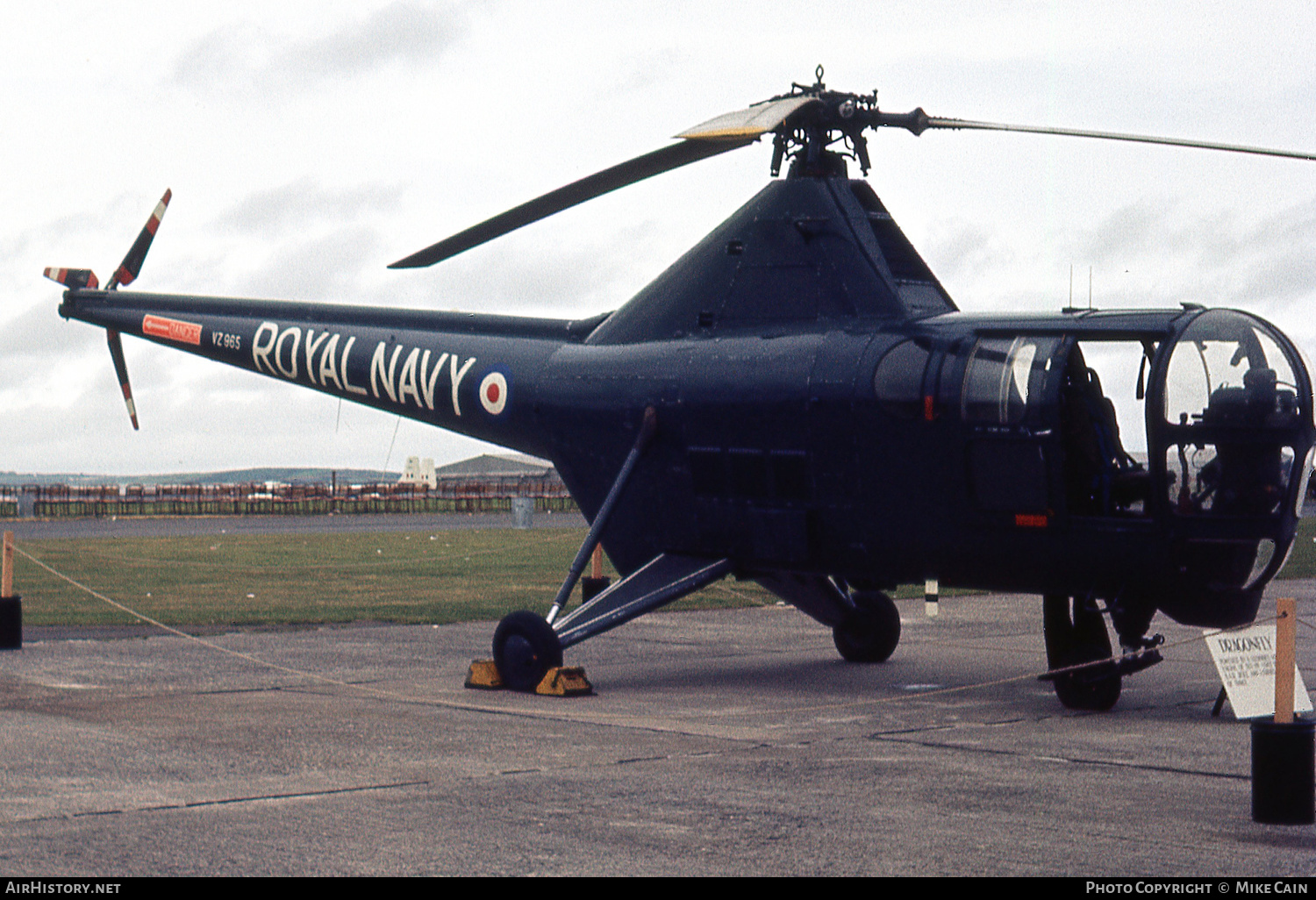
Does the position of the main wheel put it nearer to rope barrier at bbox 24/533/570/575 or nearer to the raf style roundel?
the raf style roundel

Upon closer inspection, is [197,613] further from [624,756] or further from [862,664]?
[624,756]

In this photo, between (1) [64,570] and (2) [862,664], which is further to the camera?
(1) [64,570]

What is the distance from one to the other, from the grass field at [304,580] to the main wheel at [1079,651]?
29.6 ft

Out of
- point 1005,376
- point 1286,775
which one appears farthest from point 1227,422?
point 1286,775

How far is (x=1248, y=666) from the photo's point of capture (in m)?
10.4

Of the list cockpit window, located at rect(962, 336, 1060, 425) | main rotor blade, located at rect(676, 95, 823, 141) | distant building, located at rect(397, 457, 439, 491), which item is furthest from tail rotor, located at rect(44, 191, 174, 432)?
distant building, located at rect(397, 457, 439, 491)

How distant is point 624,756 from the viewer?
31.0 feet

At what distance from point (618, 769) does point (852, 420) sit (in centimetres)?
404

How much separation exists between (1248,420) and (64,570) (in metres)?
22.5

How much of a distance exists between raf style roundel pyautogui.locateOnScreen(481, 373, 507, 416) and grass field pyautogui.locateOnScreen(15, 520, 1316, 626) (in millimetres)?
4773

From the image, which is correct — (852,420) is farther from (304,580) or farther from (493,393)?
(304,580)

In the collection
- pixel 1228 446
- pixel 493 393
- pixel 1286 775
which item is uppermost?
pixel 493 393

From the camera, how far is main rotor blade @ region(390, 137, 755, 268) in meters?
13.1
